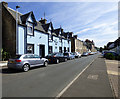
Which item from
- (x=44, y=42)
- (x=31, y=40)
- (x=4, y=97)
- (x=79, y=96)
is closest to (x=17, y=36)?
(x=31, y=40)

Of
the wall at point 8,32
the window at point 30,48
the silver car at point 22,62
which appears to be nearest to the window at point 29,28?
the window at point 30,48

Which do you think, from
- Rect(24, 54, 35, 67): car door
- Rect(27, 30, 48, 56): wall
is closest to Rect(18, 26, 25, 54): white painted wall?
Rect(27, 30, 48, 56): wall

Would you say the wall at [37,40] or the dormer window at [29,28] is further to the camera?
the wall at [37,40]

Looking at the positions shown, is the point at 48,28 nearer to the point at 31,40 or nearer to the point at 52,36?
the point at 52,36

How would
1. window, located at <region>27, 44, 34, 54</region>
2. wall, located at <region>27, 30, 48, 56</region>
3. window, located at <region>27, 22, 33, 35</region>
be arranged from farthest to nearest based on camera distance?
wall, located at <region>27, 30, 48, 56</region>, window, located at <region>27, 22, 33, 35</region>, window, located at <region>27, 44, 34, 54</region>

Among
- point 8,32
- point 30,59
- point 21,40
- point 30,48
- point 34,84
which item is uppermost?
point 8,32

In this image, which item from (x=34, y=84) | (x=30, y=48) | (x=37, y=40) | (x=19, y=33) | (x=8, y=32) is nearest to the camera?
(x=34, y=84)

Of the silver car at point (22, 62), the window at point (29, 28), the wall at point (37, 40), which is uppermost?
the window at point (29, 28)

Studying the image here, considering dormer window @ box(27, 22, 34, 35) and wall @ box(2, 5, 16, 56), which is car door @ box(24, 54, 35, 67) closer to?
wall @ box(2, 5, 16, 56)

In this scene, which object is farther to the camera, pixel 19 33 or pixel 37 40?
pixel 37 40

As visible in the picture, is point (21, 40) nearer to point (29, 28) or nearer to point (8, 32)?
point (8, 32)

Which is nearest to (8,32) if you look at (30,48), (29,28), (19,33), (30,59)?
(19,33)

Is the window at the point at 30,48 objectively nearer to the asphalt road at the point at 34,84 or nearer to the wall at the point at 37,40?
the wall at the point at 37,40

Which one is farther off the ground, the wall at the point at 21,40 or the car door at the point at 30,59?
the wall at the point at 21,40
